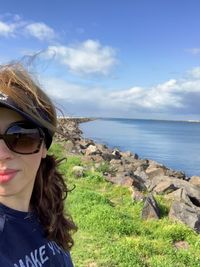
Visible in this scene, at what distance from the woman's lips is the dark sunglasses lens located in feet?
0.26

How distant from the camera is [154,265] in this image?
6336mm

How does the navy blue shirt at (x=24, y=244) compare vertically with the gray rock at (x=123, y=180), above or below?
above

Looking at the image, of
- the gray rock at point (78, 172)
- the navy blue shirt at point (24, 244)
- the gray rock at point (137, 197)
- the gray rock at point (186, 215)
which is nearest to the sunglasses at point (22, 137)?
the navy blue shirt at point (24, 244)

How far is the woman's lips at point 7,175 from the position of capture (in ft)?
6.06

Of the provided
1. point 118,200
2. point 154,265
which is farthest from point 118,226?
point 118,200

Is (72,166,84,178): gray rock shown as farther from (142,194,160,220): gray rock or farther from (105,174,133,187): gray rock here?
(142,194,160,220): gray rock

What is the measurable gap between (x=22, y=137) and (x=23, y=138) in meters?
0.01

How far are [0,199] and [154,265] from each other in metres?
4.84

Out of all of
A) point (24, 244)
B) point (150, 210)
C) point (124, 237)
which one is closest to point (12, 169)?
point (24, 244)

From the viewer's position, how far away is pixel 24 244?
1875 mm

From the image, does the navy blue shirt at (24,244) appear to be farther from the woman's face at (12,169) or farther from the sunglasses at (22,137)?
the sunglasses at (22,137)

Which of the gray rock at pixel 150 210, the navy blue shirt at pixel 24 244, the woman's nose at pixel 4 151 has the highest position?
the woman's nose at pixel 4 151

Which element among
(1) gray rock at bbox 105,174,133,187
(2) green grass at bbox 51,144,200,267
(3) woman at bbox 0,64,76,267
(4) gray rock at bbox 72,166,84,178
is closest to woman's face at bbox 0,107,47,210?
(3) woman at bbox 0,64,76,267

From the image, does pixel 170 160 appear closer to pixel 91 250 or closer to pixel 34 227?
pixel 91 250
